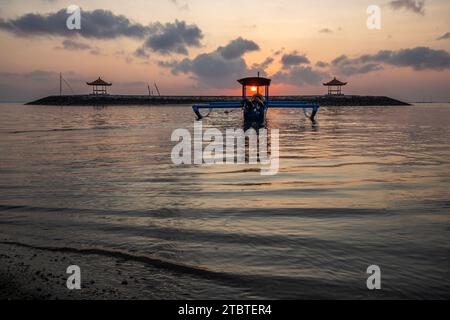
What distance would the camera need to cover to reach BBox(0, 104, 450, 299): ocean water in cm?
445

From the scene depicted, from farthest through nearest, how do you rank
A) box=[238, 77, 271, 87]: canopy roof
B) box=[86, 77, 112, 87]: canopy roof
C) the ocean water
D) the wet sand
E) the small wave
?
box=[86, 77, 112, 87]: canopy roof
box=[238, 77, 271, 87]: canopy roof
the ocean water
the small wave
the wet sand

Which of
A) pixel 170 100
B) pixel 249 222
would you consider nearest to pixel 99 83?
pixel 170 100

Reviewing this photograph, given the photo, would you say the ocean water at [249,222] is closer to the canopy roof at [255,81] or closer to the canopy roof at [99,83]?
→ the canopy roof at [255,81]

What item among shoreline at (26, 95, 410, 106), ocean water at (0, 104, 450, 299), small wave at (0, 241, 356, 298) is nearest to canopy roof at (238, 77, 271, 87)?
ocean water at (0, 104, 450, 299)

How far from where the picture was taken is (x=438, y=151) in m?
17.0

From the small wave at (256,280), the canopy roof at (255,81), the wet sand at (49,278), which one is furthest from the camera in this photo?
the canopy roof at (255,81)

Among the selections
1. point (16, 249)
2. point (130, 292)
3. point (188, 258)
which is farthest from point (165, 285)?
point (16, 249)

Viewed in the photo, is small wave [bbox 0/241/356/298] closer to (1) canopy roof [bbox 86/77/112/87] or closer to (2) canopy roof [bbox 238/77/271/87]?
(2) canopy roof [bbox 238/77/271/87]

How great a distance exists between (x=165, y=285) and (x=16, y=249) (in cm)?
245

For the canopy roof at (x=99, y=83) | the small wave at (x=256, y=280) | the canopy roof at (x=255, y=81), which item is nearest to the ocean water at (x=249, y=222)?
the small wave at (x=256, y=280)

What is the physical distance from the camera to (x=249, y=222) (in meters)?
6.72

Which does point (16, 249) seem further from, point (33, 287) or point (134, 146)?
point (134, 146)

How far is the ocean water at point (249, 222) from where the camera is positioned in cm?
445
